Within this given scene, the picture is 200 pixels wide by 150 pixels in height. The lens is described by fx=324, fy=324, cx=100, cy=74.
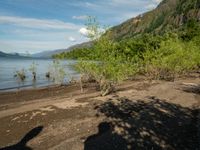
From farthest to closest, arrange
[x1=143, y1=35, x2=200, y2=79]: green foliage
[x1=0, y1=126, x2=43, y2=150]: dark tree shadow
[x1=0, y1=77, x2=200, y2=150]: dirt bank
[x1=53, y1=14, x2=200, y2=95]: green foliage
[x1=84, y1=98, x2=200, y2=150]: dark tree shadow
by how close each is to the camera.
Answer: [x1=143, y1=35, x2=200, y2=79]: green foliage → [x1=53, y1=14, x2=200, y2=95]: green foliage → [x1=0, y1=77, x2=200, y2=150]: dirt bank → [x1=84, y1=98, x2=200, y2=150]: dark tree shadow → [x1=0, y1=126, x2=43, y2=150]: dark tree shadow

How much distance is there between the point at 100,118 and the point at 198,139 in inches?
233

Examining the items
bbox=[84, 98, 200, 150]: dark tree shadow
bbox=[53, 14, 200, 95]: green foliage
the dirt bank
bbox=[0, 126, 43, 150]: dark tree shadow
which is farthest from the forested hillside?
bbox=[0, 126, 43, 150]: dark tree shadow

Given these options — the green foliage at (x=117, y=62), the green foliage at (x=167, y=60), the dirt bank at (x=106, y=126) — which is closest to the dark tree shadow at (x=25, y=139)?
the dirt bank at (x=106, y=126)

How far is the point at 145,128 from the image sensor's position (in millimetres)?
17016

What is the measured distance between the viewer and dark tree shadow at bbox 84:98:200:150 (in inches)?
566

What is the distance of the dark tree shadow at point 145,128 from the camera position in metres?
14.4

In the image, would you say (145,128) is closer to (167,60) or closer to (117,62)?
(117,62)

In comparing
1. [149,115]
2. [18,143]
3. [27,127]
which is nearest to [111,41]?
[149,115]

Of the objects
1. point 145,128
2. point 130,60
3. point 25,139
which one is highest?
point 130,60

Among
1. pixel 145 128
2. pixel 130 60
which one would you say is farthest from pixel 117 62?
pixel 145 128

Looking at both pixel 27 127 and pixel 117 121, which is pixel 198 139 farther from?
pixel 27 127

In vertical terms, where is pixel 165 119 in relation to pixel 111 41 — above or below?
below

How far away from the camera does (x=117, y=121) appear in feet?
60.3

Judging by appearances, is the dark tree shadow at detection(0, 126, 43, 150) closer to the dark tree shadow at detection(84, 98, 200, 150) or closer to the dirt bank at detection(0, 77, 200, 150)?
the dirt bank at detection(0, 77, 200, 150)
